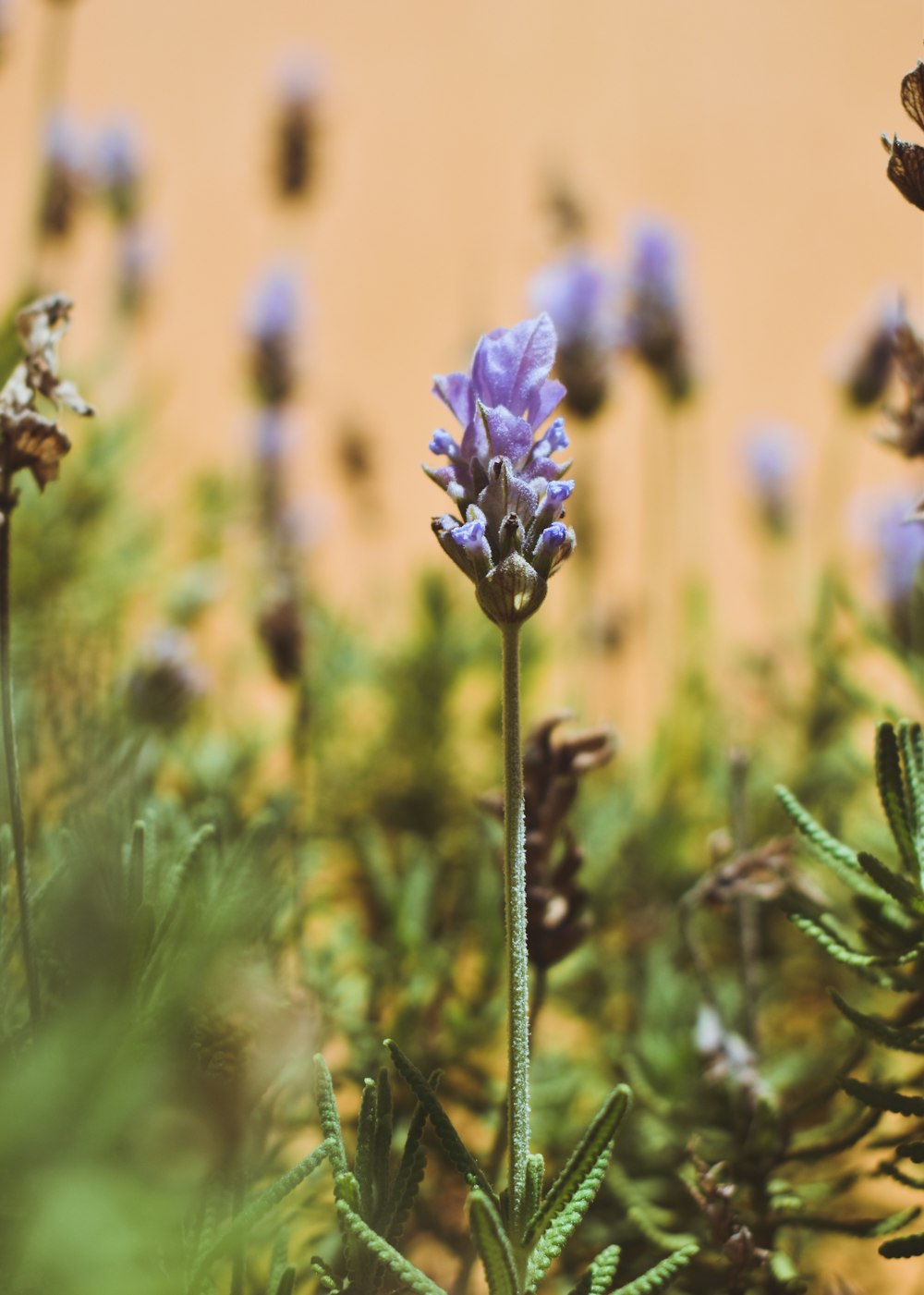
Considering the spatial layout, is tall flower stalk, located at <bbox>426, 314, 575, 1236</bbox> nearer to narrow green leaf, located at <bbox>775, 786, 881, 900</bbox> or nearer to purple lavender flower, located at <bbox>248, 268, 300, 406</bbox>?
narrow green leaf, located at <bbox>775, 786, 881, 900</bbox>

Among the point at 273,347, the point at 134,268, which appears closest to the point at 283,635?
the point at 273,347

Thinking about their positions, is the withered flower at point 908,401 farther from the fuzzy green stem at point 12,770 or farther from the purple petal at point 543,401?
the fuzzy green stem at point 12,770

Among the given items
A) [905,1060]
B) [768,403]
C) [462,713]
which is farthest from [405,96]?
[905,1060]

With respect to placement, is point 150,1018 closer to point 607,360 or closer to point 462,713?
point 607,360

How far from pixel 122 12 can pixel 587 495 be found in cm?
302

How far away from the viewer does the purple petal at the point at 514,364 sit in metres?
0.33

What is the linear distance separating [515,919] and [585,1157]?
0.24 ft

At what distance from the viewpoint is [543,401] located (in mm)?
334

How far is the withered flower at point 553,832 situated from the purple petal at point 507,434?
0.46 feet

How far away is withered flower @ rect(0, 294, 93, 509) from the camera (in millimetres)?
349

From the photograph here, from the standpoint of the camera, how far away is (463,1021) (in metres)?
0.59

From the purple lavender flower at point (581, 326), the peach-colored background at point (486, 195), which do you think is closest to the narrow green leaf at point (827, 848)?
the purple lavender flower at point (581, 326)

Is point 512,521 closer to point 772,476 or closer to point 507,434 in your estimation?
point 507,434

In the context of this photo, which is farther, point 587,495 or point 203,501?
point 203,501
